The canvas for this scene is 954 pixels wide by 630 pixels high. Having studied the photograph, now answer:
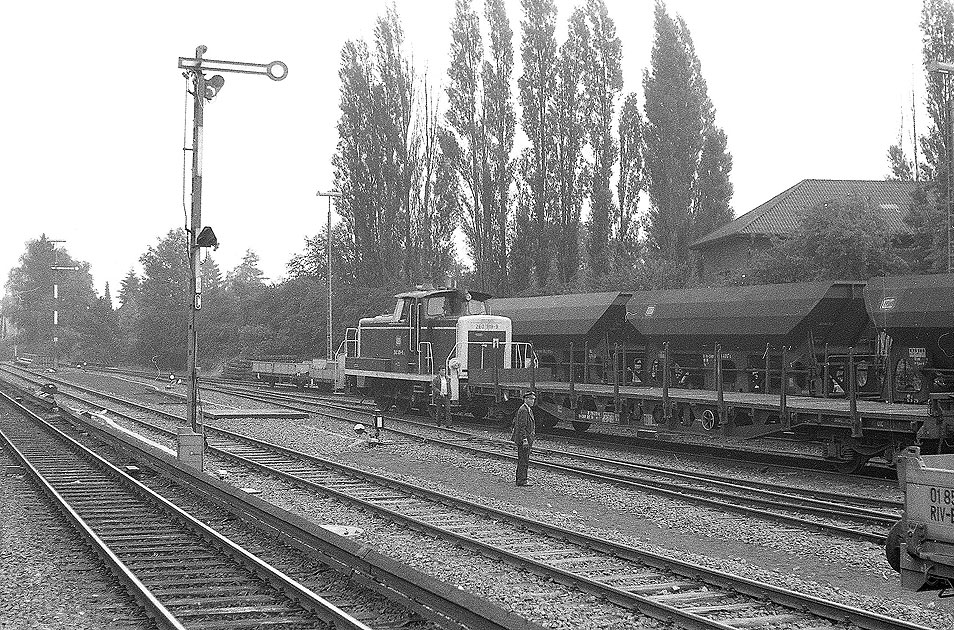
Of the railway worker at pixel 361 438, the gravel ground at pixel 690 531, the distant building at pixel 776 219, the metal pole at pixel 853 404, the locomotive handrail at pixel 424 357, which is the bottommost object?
the gravel ground at pixel 690 531

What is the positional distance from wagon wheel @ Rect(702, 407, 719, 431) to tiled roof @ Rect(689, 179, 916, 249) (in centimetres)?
2718

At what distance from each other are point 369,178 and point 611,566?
43.7 m

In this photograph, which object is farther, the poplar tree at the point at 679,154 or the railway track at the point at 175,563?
the poplar tree at the point at 679,154

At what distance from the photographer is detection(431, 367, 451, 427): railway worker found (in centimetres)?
2556

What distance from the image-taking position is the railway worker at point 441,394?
25.6 metres

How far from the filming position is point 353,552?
9305 millimetres

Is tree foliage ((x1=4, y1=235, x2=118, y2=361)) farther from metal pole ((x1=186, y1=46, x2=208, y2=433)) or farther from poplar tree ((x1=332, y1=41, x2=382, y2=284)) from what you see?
metal pole ((x1=186, y1=46, x2=208, y2=433))

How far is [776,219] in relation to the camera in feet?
158

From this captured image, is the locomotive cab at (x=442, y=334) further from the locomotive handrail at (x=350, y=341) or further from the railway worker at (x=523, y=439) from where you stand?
the railway worker at (x=523, y=439)

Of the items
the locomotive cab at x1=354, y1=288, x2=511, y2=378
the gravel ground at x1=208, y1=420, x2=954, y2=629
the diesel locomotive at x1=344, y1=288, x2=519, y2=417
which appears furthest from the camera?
the locomotive cab at x1=354, y1=288, x2=511, y2=378

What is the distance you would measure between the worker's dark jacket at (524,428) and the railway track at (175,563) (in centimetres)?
604

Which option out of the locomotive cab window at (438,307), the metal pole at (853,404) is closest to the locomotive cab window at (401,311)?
the locomotive cab window at (438,307)

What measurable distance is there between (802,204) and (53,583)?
4720 centimetres

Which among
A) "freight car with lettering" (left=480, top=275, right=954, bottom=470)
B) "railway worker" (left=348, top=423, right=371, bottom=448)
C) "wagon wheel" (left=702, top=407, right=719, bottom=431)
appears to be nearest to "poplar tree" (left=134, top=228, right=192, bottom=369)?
"railway worker" (left=348, top=423, right=371, bottom=448)
